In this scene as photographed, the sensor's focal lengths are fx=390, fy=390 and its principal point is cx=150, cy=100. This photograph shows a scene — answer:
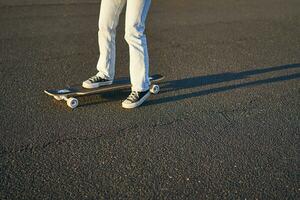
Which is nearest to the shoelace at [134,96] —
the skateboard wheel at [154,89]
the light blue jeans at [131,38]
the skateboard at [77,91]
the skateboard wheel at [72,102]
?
the light blue jeans at [131,38]

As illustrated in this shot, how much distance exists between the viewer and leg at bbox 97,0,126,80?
177 inches

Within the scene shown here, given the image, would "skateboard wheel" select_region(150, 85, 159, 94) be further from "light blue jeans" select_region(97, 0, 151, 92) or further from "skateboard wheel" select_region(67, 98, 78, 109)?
"skateboard wheel" select_region(67, 98, 78, 109)

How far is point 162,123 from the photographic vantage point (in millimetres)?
4184

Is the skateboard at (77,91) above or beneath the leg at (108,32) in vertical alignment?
beneath

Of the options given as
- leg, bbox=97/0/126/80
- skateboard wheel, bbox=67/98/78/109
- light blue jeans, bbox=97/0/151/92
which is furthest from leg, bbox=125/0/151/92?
skateboard wheel, bbox=67/98/78/109

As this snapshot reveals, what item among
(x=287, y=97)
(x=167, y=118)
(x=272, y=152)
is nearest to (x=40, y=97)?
(x=167, y=118)

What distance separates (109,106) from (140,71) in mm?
546

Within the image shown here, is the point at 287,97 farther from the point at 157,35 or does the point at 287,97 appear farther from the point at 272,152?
the point at 157,35

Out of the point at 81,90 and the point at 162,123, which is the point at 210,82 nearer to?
the point at 162,123

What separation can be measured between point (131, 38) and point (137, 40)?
0.23 feet

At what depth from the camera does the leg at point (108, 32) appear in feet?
14.8

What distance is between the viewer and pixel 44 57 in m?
6.27

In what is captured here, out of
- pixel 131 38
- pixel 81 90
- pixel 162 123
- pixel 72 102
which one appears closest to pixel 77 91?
pixel 81 90

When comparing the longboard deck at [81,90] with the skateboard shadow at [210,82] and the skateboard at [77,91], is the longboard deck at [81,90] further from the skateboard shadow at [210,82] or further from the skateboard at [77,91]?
the skateboard shadow at [210,82]
